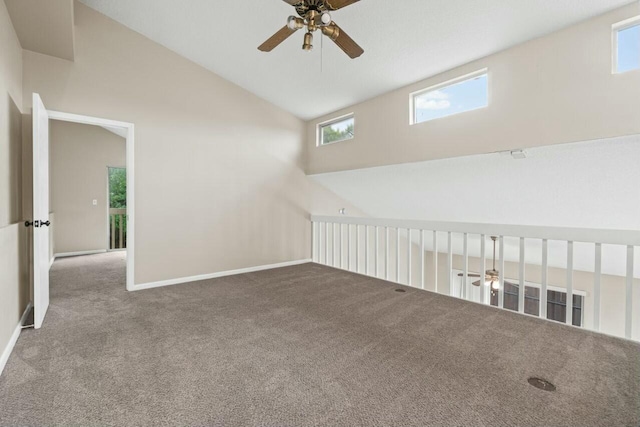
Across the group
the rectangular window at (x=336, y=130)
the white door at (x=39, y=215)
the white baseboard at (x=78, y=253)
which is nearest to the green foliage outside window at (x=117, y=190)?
the white baseboard at (x=78, y=253)

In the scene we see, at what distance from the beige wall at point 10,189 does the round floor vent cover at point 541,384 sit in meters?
3.42

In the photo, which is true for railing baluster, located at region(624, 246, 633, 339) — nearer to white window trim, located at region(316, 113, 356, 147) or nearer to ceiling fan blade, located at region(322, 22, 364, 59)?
ceiling fan blade, located at region(322, 22, 364, 59)

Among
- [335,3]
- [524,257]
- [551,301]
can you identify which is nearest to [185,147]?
[335,3]

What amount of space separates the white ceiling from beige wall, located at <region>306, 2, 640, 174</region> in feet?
0.46

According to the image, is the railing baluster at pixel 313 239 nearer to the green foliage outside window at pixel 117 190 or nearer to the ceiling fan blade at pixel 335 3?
the ceiling fan blade at pixel 335 3

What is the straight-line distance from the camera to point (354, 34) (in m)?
3.10

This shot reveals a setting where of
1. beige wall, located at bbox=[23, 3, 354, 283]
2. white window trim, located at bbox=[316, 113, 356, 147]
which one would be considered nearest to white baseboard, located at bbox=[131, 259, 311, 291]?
beige wall, located at bbox=[23, 3, 354, 283]

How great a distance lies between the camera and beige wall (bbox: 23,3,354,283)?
3.37m

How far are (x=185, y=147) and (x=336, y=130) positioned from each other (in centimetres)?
247

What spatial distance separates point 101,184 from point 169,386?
673 cm

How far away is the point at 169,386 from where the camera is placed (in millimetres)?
1702

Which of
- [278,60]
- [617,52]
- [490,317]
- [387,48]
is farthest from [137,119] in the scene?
[617,52]

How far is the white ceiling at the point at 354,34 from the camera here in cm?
259

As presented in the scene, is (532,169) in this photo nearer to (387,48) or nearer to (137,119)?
(387,48)
